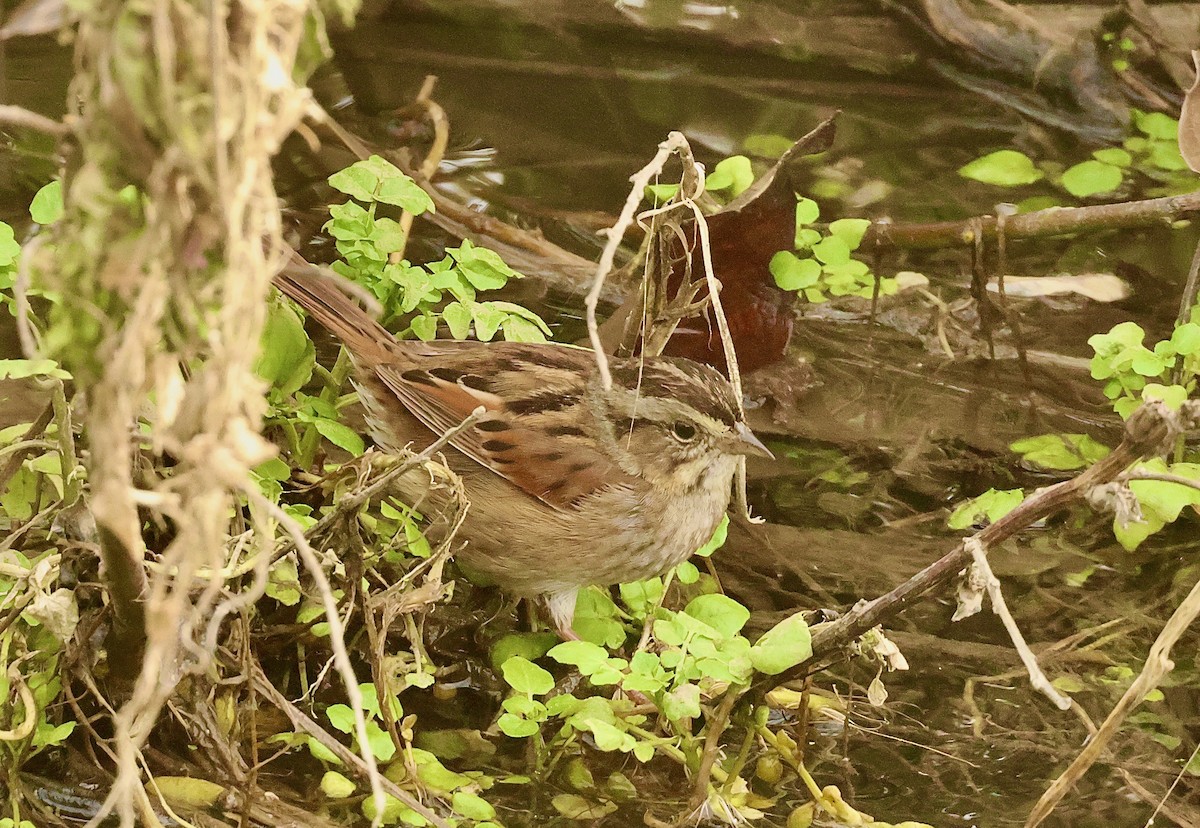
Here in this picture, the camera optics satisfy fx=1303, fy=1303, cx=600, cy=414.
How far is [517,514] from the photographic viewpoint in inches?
130

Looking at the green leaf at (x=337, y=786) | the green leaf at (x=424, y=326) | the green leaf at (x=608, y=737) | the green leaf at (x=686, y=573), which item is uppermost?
the green leaf at (x=424, y=326)

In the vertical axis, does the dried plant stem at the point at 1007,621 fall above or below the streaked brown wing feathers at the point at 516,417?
above

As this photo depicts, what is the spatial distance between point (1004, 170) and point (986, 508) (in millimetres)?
2197

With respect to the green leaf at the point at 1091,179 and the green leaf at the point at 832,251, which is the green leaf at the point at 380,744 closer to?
the green leaf at the point at 832,251

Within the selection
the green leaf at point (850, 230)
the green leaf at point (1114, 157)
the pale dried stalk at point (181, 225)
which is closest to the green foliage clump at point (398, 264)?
the green leaf at point (850, 230)

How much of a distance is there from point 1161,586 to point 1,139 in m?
4.22

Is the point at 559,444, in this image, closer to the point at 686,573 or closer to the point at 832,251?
the point at 686,573

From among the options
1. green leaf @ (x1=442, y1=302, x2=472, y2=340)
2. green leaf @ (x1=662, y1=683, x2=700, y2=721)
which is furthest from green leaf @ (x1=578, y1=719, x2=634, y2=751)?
green leaf @ (x1=442, y1=302, x2=472, y2=340)

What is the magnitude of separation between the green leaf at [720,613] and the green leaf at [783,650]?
0.76 ft

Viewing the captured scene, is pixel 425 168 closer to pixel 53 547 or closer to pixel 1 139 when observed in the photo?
pixel 1 139

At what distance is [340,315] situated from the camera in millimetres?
3375

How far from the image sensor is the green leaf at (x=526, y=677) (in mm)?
2781

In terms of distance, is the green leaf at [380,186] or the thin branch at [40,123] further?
the green leaf at [380,186]

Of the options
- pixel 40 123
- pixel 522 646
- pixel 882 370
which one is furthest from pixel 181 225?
pixel 882 370
